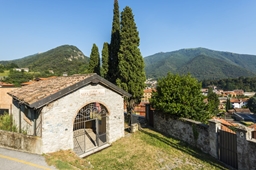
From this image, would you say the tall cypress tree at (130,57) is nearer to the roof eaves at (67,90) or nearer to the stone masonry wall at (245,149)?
the roof eaves at (67,90)

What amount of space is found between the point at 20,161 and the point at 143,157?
6311 mm

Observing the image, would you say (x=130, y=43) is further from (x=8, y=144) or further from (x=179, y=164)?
(x=8, y=144)

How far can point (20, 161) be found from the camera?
7766 millimetres

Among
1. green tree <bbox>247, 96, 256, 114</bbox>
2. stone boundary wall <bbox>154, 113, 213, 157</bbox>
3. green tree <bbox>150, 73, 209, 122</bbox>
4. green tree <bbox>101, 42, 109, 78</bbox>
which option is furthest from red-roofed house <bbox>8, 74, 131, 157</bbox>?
green tree <bbox>247, 96, 256, 114</bbox>

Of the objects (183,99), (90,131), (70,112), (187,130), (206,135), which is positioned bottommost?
(90,131)

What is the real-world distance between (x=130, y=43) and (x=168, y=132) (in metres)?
8.35

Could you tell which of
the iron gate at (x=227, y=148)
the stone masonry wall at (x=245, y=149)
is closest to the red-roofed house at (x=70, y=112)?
the iron gate at (x=227, y=148)

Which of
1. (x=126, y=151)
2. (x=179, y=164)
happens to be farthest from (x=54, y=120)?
(x=179, y=164)

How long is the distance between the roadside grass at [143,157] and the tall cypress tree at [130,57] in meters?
4.67

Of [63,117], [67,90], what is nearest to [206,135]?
[63,117]

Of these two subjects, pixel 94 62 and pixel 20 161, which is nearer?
pixel 20 161

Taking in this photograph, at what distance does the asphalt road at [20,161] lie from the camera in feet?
23.7

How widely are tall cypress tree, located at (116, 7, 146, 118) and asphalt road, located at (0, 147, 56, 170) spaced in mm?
8794

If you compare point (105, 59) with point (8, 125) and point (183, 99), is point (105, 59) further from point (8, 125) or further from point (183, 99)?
point (8, 125)
